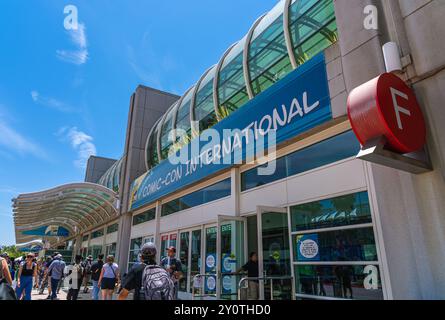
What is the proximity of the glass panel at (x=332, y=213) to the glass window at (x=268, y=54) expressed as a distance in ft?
11.8

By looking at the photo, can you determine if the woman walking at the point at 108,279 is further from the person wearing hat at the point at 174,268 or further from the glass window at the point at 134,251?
the glass window at the point at 134,251

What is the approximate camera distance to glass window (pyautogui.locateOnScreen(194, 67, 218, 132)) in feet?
36.0

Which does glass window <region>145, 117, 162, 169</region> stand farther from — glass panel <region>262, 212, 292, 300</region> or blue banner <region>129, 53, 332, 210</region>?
glass panel <region>262, 212, 292, 300</region>

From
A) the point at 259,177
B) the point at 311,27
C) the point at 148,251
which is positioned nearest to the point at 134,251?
A: the point at 259,177

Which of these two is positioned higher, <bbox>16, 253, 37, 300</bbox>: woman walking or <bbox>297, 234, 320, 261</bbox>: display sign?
<bbox>297, 234, 320, 261</bbox>: display sign

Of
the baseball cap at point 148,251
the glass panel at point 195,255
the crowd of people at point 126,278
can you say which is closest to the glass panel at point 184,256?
the glass panel at point 195,255

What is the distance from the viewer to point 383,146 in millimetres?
3963

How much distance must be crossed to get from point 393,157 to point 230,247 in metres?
5.39

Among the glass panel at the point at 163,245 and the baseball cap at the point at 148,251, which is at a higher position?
the glass panel at the point at 163,245

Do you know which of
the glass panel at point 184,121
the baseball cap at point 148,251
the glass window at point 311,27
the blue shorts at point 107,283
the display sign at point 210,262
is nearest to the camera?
the baseball cap at point 148,251

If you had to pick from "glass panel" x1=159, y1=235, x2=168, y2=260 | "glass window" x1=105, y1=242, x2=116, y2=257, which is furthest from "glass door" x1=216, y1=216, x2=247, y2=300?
"glass window" x1=105, y1=242, x2=116, y2=257

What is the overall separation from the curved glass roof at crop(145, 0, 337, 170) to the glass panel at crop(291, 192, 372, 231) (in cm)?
348

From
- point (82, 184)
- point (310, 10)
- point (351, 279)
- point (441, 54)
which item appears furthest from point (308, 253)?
point (82, 184)

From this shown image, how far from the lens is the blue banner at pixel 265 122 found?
20.6 ft
